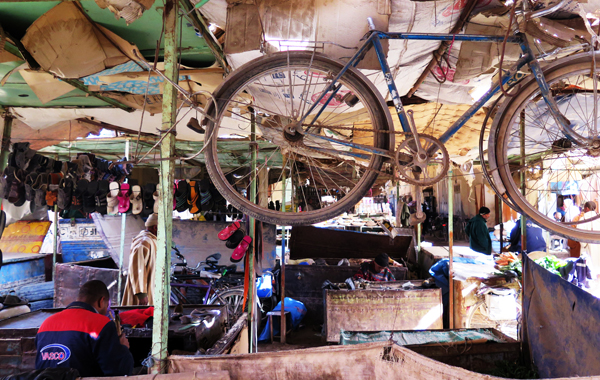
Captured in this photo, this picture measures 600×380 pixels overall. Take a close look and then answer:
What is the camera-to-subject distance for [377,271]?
7.23 m

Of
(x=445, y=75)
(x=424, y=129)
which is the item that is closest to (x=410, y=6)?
(x=445, y=75)

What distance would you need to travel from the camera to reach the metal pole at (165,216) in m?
2.22

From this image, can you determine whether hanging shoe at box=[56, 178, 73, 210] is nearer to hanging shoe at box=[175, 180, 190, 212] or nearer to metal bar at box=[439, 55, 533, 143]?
hanging shoe at box=[175, 180, 190, 212]

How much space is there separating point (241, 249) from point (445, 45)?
3.25 m

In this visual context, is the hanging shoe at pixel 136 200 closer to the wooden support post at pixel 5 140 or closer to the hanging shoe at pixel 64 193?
the hanging shoe at pixel 64 193

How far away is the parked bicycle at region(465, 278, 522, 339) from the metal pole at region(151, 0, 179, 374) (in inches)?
212

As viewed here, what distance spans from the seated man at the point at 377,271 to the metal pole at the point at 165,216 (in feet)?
17.2

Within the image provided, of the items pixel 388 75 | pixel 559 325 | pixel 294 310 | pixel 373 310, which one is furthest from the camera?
pixel 294 310

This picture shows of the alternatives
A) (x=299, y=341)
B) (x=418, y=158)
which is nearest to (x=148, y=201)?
(x=299, y=341)

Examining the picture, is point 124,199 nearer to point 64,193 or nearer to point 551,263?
point 64,193

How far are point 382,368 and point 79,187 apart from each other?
5.34 m

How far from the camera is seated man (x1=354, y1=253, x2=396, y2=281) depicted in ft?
23.1

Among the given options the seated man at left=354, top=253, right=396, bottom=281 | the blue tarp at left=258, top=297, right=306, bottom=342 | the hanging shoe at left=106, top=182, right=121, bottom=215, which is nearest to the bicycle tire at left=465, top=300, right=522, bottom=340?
the seated man at left=354, top=253, right=396, bottom=281

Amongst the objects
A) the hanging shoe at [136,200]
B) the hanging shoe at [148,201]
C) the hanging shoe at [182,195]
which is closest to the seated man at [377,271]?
the hanging shoe at [182,195]
